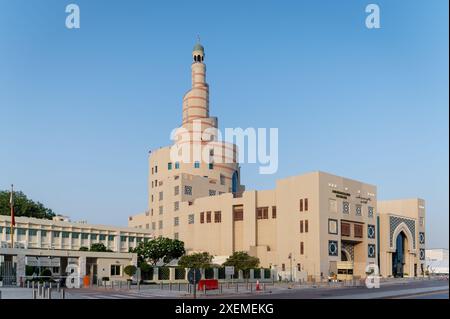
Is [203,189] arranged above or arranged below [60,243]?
above

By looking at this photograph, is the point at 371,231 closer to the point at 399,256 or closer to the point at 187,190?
the point at 399,256

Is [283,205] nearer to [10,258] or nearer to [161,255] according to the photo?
[161,255]

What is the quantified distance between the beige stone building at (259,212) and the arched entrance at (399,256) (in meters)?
6.53

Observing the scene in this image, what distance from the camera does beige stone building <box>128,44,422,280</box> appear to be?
321ft

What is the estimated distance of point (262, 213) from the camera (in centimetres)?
10788

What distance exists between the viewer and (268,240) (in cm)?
10650

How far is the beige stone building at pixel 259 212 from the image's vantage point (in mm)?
97875

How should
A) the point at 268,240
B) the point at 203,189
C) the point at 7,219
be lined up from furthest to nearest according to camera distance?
the point at 203,189
the point at 268,240
the point at 7,219

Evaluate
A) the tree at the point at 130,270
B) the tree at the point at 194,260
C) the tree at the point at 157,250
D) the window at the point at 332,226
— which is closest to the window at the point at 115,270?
the tree at the point at 130,270

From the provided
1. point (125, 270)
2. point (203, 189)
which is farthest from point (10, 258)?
point (203, 189)

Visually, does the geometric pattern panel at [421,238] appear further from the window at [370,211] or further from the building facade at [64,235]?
the building facade at [64,235]

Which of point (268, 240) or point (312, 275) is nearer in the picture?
point (312, 275)

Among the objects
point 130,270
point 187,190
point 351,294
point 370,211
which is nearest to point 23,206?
point 187,190
